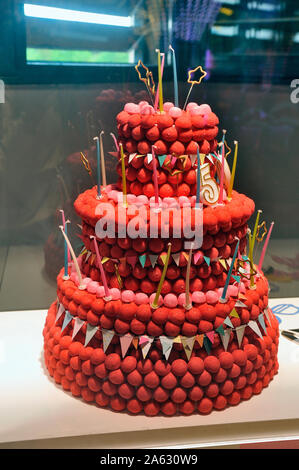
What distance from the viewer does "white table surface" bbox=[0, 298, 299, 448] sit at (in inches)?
76.6

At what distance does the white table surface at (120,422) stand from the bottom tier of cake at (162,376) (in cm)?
4

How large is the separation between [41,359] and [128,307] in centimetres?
65

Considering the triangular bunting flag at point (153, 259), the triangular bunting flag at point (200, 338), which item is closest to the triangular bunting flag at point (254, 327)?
the triangular bunting flag at point (200, 338)

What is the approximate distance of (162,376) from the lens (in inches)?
77.6

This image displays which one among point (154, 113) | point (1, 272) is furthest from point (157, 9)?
point (1, 272)

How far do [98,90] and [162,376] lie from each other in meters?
1.36

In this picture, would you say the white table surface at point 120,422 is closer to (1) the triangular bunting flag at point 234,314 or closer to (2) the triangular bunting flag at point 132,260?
(1) the triangular bunting flag at point 234,314

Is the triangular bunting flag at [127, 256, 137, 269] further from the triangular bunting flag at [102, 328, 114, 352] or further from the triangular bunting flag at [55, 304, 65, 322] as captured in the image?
the triangular bunting flag at [55, 304, 65, 322]

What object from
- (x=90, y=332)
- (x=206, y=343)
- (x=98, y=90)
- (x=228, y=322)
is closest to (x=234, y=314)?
(x=228, y=322)

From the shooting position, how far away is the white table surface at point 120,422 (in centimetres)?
195

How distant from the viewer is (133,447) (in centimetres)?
194

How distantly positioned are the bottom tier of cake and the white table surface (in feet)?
0.14

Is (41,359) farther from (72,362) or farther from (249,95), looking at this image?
(249,95)

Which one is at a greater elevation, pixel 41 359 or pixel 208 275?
pixel 208 275
